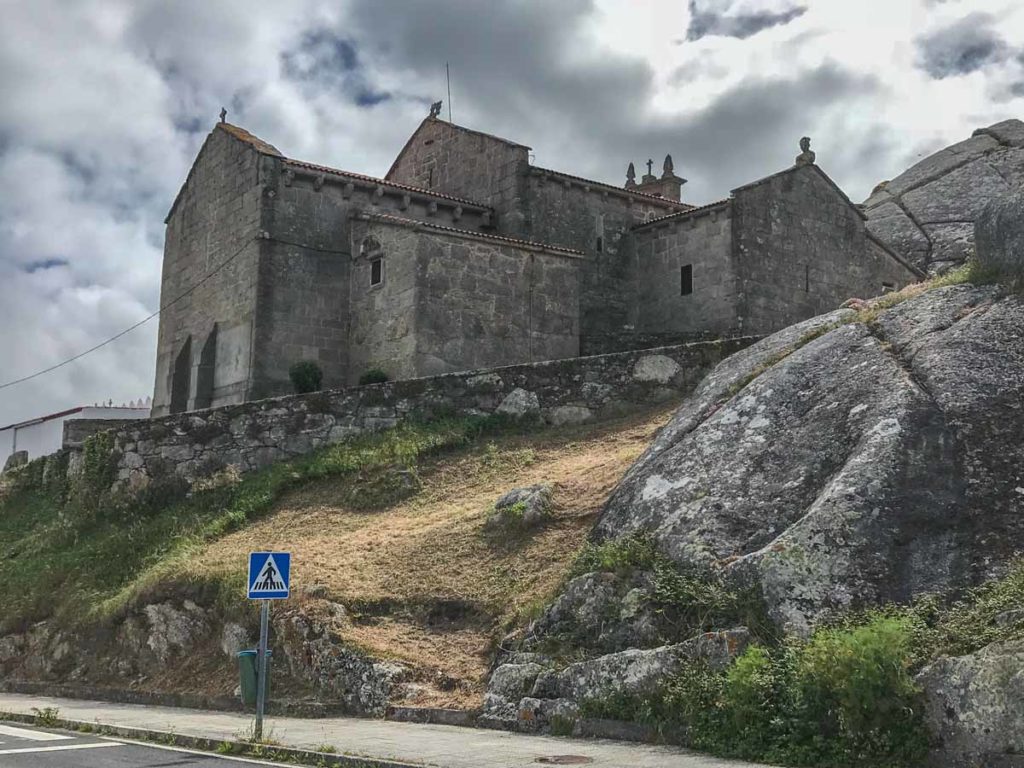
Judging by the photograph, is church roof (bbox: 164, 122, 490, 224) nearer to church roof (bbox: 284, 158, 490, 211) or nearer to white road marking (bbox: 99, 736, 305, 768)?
church roof (bbox: 284, 158, 490, 211)

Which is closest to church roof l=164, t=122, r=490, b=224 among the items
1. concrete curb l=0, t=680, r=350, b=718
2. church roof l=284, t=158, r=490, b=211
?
church roof l=284, t=158, r=490, b=211

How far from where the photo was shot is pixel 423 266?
81.3 ft

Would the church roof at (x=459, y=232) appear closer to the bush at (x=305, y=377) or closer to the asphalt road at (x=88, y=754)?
the bush at (x=305, y=377)

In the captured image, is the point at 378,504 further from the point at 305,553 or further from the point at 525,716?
the point at 525,716

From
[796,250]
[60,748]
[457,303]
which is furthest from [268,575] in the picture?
[796,250]

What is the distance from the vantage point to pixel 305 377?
1013 inches

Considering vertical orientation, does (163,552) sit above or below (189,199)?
below

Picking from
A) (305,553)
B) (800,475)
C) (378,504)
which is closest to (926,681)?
(800,475)

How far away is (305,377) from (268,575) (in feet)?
48.5

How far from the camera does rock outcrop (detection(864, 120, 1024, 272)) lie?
128 feet

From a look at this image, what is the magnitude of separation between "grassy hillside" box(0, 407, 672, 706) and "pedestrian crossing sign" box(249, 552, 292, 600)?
1801 millimetres

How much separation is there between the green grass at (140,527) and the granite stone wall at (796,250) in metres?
11.1

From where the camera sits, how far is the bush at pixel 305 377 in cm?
2572

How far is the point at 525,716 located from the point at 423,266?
1553 centimetres
